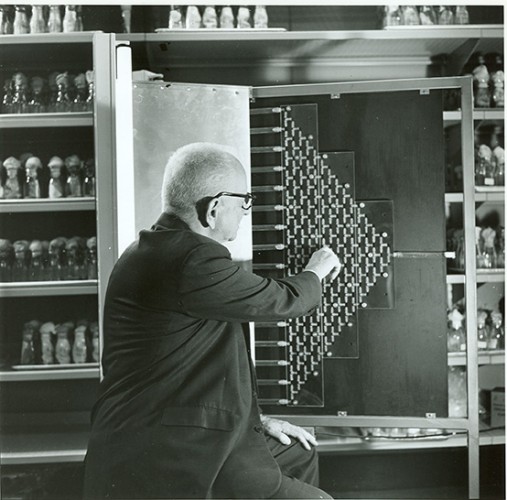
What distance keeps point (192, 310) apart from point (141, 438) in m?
0.31

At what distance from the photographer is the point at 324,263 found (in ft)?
5.69

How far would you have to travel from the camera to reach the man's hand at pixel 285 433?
62.1 inches

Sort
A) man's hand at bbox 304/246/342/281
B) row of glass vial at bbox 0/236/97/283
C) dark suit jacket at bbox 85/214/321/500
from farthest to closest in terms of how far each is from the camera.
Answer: row of glass vial at bbox 0/236/97/283 → man's hand at bbox 304/246/342/281 → dark suit jacket at bbox 85/214/321/500

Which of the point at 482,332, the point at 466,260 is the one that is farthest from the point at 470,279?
the point at 482,332

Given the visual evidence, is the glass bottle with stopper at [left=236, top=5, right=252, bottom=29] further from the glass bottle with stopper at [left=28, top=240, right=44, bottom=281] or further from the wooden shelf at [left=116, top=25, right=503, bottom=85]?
the glass bottle with stopper at [left=28, top=240, right=44, bottom=281]

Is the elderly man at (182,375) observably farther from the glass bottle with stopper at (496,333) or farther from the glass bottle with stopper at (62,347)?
the glass bottle with stopper at (496,333)

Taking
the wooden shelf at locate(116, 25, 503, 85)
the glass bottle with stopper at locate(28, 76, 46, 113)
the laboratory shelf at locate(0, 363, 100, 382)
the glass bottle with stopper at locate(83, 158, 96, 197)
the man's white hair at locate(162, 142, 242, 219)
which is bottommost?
the laboratory shelf at locate(0, 363, 100, 382)

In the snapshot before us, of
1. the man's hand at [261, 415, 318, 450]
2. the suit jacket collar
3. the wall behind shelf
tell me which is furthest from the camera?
the wall behind shelf

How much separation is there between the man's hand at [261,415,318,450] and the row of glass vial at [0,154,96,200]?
54.1 inches

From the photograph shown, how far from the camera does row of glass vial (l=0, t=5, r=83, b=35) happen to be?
2438 mm

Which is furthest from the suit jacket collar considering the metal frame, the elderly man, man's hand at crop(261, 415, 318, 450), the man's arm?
the metal frame

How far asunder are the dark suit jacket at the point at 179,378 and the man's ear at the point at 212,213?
11 cm

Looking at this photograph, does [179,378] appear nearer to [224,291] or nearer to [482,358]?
→ [224,291]

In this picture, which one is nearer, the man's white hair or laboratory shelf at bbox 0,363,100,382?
the man's white hair
